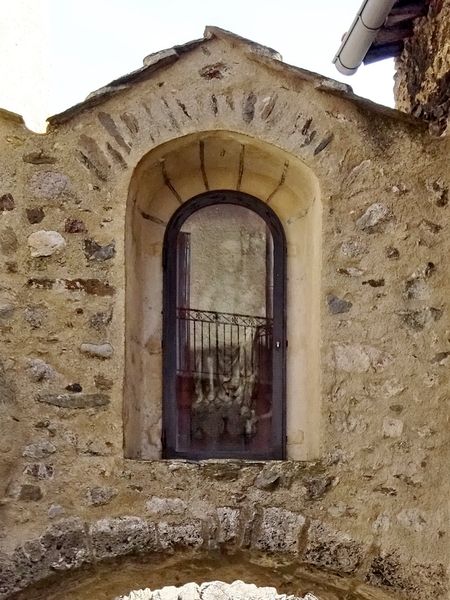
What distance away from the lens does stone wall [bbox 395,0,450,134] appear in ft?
13.6

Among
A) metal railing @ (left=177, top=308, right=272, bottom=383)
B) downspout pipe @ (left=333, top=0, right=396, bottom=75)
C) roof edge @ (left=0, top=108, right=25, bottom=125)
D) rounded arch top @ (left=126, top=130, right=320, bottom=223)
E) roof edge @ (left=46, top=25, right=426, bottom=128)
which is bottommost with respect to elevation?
metal railing @ (left=177, top=308, right=272, bottom=383)

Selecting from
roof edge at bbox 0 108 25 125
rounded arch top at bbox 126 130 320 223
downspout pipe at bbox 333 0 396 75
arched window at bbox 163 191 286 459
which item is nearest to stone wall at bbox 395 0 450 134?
downspout pipe at bbox 333 0 396 75

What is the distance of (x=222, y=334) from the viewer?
13.1 feet

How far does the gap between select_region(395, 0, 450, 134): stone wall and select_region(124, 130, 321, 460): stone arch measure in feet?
2.51

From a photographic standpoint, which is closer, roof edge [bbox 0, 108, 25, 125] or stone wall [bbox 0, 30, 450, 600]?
stone wall [bbox 0, 30, 450, 600]

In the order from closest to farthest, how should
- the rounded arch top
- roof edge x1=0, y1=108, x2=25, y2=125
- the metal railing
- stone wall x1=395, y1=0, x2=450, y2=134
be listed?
roof edge x1=0, y1=108, x2=25, y2=125 → the rounded arch top → the metal railing → stone wall x1=395, y1=0, x2=450, y2=134

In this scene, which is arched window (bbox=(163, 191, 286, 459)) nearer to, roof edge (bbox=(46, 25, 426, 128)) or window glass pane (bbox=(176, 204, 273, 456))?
window glass pane (bbox=(176, 204, 273, 456))

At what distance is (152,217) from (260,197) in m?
0.53

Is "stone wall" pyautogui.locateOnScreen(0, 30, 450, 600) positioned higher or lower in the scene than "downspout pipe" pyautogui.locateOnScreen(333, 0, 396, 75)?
lower

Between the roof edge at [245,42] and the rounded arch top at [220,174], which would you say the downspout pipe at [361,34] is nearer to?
the roof edge at [245,42]

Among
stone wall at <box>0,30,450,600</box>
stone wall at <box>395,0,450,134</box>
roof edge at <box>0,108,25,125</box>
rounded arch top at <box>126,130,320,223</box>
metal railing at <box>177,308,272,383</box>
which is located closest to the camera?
stone wall at <box>0,30,450,600</box>

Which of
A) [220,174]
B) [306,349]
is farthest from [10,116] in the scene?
[306,349]

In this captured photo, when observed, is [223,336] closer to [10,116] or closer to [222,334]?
[222,334]

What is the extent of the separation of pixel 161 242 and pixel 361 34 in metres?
1.57
